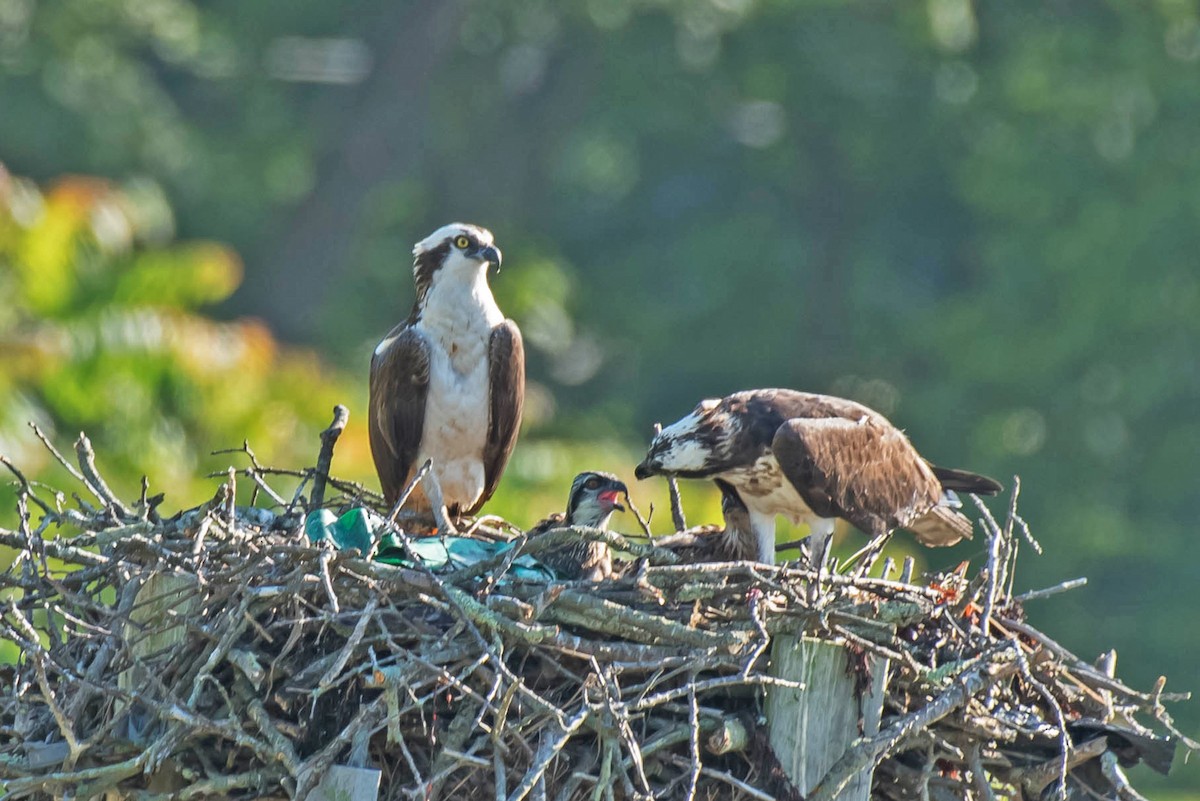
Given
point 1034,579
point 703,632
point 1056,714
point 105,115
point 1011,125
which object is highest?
point 105,115

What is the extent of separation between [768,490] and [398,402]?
56.5 inches

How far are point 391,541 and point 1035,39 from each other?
19113mm

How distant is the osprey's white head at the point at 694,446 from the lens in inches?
270

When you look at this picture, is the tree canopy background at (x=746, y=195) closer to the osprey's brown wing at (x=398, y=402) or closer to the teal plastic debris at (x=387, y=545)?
the osprey's brown wing at (x=398, y=402)

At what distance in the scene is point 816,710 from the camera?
546 centimetres

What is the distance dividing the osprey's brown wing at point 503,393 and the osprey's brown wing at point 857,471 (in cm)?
120

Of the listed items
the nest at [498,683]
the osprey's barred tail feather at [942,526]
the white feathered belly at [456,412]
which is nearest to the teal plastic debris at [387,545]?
the nest at [498,683]

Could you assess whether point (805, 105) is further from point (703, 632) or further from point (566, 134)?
point (703, 632)

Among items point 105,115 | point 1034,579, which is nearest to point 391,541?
point 1034,579

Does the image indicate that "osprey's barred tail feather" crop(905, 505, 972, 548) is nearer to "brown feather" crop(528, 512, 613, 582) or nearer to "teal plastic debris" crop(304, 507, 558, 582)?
"brown feather" crop(528, 512, 613, 582)

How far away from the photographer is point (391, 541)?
614 centimetres

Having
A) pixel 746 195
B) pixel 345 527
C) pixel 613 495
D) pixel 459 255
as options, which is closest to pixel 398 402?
pixel 459 255

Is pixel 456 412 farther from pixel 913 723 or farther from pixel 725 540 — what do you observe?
pixel 913 723

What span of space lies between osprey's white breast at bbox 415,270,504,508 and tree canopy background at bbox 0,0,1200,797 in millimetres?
10938
